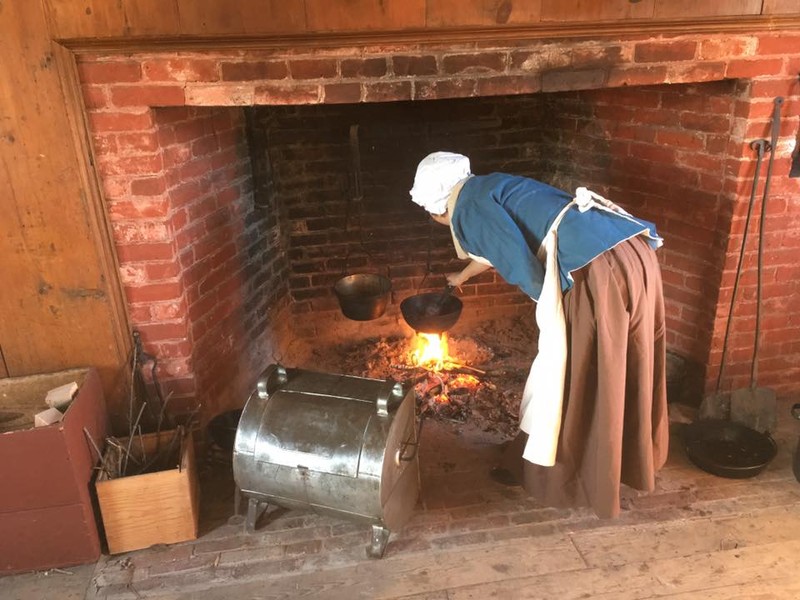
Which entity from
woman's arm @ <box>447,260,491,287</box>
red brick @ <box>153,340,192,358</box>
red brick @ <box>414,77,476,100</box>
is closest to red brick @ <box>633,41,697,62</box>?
red brick @ <box>414,77,476,100</box>

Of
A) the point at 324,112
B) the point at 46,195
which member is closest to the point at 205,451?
the point at 46,195

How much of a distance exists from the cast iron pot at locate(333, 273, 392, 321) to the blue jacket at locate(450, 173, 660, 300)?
3.07 feet

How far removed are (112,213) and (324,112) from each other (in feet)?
4.49

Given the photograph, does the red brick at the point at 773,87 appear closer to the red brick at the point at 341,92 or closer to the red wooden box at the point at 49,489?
the red brick at the point at 341,92

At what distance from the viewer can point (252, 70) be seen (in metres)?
2.20

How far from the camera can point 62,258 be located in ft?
7.59

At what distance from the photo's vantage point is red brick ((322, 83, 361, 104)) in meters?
2.24

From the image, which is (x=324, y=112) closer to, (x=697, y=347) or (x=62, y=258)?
(x=62, y=258)

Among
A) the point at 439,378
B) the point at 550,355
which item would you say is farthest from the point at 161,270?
the point at 439,378

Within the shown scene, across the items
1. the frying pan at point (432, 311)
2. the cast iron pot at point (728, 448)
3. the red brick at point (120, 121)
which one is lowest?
the cast iron pot at point (728, 448)

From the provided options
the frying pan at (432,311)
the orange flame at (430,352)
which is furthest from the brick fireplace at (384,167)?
the frying pan at (432,311)

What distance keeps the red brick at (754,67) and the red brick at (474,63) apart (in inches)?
35.7

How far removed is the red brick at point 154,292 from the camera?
7.95 ft

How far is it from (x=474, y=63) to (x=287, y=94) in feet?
2.20
